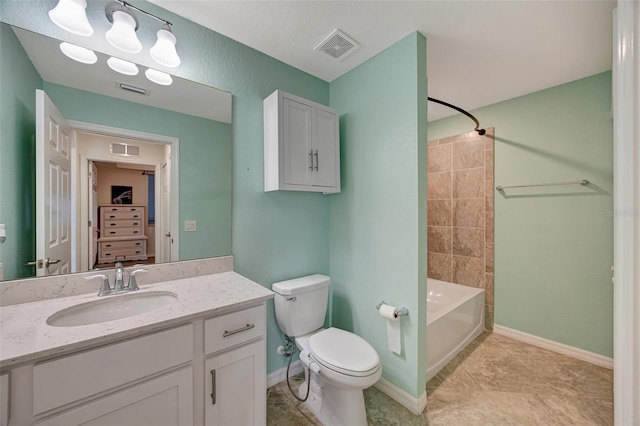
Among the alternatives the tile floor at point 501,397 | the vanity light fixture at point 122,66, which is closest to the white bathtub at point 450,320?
the tile floor at point 501,397

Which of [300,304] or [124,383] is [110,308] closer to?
[124,383]

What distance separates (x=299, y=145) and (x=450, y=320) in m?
1.89

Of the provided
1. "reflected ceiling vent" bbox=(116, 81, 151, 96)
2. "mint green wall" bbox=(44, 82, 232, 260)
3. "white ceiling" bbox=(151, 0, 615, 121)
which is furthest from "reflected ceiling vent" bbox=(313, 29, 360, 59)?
"reflected ceiling vent" bbox=(116, 81, 151, 96)

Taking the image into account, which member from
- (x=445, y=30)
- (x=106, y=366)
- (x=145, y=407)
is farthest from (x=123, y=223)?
(x=445, y=30)

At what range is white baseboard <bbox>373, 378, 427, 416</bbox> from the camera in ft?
5.29

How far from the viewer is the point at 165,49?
1392 mm

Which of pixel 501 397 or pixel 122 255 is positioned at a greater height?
pixel 122 255

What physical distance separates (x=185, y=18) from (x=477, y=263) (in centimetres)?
327

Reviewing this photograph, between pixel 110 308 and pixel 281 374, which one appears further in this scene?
pixel 281 374

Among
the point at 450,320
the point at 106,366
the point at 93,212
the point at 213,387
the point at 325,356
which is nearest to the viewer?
the point at 106,366

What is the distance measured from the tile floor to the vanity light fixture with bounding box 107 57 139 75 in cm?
213

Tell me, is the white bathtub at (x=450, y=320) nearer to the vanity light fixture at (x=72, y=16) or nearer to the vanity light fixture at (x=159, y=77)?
the vanity light fixture at (x=159, y=77)

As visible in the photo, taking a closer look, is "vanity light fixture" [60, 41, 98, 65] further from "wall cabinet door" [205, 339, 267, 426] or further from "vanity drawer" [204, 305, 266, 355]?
"wall cabinet door" [205, 339, 267, 426]

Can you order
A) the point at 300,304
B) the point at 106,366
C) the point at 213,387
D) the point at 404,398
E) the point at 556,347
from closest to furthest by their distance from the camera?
the point at 106,366 < the point at 213,387 < the point at 404,398 < the point at 300,304 < the point at 556,347
